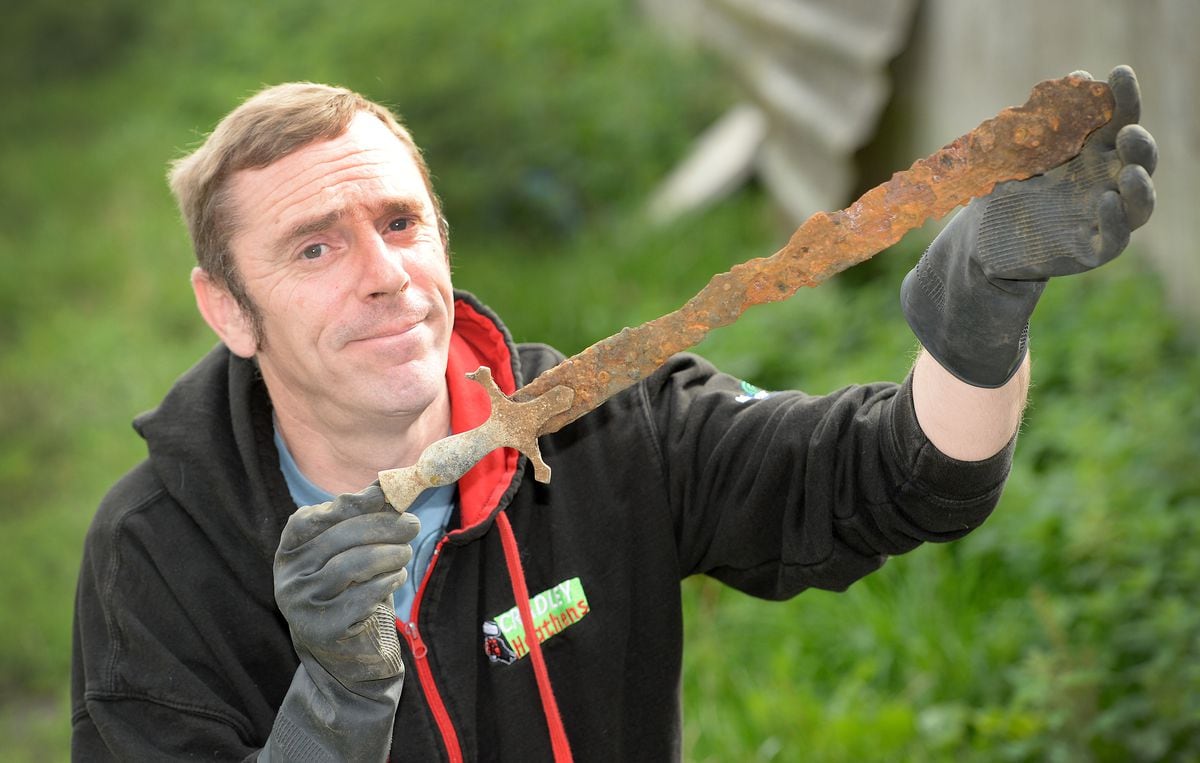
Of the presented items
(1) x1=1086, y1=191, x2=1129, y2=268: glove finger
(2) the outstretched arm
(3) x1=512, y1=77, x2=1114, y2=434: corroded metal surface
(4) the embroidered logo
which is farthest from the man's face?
(1) x1=1086, y1=191, x2=1129, y2=268: glove finger

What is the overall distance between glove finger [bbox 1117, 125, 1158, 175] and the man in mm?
286

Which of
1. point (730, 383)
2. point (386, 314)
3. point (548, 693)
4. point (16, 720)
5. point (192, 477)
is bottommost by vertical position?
point (16, 720)

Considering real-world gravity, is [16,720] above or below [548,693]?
below

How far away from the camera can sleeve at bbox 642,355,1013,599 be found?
6.03 feet

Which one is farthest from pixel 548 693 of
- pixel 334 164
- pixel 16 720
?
pixel 16 720

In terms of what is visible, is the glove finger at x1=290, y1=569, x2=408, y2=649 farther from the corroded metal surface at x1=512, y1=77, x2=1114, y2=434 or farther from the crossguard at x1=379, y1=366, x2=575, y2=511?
the corroded metal surface at x1=512, y1=77, x2=1114, y2=434

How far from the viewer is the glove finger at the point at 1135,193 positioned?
59.9 inches

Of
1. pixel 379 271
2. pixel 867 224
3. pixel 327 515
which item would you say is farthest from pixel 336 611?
pixel 867 224

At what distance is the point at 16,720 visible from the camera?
13.8 ft

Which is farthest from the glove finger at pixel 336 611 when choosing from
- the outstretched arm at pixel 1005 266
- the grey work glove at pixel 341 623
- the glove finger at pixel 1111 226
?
the glove finger at pixel 1111 226

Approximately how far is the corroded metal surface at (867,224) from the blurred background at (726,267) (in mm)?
1296

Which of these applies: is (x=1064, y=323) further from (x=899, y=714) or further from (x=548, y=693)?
(x=548, y=693)

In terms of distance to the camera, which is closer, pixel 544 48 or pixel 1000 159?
pixel 1000 159

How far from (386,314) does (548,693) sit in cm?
69
